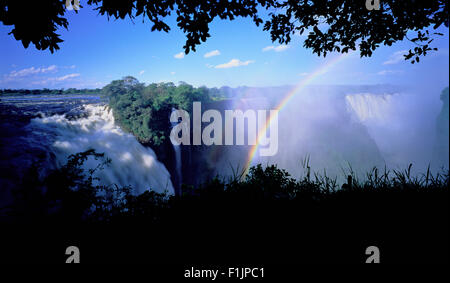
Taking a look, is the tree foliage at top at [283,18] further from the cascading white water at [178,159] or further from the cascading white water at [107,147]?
the cascading white water at [178,159]

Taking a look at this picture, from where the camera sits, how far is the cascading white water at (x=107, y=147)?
498 inches

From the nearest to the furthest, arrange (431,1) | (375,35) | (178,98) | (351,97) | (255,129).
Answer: (431,1) < (375,35) < (178,98) < (255,129) < (351,97)

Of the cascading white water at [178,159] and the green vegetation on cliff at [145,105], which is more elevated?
the green vegetation on cliff at [145,105]

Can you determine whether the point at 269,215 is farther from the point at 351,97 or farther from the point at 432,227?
the point at 351,97

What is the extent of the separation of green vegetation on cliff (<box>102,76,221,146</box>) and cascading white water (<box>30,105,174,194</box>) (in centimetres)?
130

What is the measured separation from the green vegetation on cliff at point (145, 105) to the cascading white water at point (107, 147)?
1.30 metres

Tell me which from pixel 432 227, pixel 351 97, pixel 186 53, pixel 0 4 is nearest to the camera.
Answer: pixel 432 227

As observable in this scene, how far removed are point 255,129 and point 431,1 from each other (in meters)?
40.2

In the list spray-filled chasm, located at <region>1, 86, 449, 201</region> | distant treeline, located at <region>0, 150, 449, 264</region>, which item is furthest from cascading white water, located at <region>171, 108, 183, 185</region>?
distant treeline, located at <region>0, 150, 449, 264</region>

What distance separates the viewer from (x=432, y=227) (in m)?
2.08

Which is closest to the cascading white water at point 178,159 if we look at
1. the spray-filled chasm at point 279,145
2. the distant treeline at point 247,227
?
the spray-filled chasm at point 279,145

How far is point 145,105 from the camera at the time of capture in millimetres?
23312

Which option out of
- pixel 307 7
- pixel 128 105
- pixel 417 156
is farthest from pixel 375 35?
pixel 417 156
